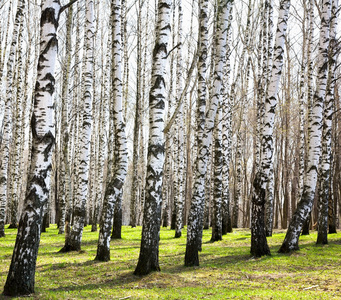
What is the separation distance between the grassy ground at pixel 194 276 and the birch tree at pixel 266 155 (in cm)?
47

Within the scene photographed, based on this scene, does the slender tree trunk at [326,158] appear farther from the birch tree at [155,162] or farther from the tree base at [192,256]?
the birch tree at [155,162]

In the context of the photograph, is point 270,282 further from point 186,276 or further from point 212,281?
point 186,276

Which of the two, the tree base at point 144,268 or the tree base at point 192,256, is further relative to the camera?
the tree base at point 192,256

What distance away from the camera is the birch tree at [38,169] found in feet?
17.7

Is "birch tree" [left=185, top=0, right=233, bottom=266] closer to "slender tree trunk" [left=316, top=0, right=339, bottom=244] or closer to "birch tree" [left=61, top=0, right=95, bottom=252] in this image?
"birch tree" [left=61, top=0, right=95, bottom=252]

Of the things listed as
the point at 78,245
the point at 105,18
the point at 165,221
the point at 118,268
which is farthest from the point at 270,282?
the point at 105,18

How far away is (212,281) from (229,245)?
18.9 feet

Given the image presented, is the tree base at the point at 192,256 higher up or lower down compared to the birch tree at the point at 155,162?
lower down

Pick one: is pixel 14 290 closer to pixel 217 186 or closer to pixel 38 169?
pixel 38 169

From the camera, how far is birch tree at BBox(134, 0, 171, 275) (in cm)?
723

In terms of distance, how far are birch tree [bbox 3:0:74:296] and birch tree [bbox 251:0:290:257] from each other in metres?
5.90

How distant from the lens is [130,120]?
35.0 meters

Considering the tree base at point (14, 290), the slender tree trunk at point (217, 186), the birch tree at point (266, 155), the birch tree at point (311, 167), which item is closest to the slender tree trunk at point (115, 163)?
the tree base at point (14, 290)

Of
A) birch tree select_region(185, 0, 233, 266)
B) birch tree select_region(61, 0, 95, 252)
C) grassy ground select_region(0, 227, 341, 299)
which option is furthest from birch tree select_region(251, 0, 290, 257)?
birch tree select_region(61, 0, 95, 252)
